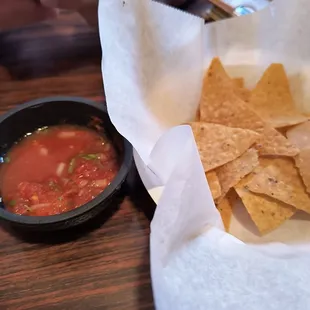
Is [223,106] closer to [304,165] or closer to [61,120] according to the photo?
[304,165]

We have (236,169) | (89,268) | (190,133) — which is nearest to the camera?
(190,133)

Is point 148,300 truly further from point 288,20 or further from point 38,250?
point 288,20

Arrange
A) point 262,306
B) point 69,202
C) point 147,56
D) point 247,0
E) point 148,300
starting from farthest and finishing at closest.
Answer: point 247,0, point 147,56, point 69,202, point 148,300, point 262,306

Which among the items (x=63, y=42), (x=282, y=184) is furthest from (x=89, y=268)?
(x=63, y=42)

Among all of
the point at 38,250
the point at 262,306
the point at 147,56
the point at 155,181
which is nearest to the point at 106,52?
the point at 147,56

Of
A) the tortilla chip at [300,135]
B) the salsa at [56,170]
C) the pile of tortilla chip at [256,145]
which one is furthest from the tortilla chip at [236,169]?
the salsa at [56,170]

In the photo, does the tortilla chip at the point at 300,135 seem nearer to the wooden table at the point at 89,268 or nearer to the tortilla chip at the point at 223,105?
the tortilla chip at the point at 223,105
